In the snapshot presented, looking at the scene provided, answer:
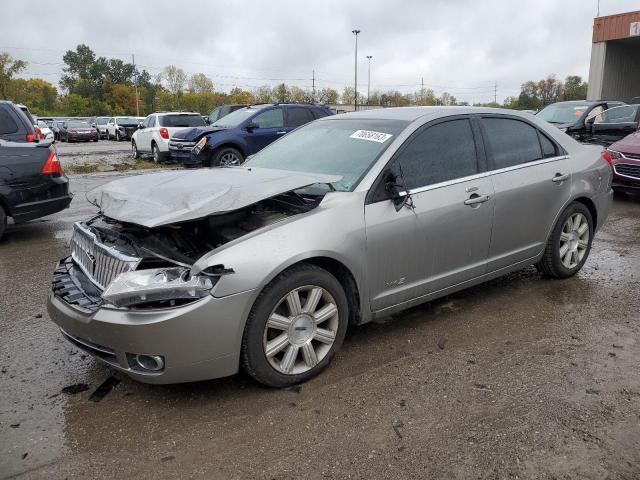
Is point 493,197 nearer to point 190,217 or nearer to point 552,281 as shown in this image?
point 552,281

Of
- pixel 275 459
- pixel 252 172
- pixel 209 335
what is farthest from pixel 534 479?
pixel 252 172

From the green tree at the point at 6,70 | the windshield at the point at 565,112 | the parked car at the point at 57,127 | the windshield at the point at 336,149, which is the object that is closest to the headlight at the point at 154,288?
the windshield at the point at 336,149

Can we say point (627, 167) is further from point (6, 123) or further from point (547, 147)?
point (6, 123)

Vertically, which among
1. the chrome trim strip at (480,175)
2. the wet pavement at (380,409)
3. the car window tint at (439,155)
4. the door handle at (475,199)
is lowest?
the wet pavement at (380,409)

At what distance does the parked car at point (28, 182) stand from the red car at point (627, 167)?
8.62 m

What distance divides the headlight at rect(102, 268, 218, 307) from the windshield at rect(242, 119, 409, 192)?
119cm

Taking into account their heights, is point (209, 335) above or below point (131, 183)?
below

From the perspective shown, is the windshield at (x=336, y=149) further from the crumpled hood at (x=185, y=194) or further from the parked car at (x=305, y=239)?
the crumpled hood at (x=185, y=194)

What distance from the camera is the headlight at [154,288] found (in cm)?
275

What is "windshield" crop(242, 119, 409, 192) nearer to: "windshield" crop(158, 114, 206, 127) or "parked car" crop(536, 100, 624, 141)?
"parked car" crop(536, 100, 624, 141)

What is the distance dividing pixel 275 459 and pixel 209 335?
0.71 meters

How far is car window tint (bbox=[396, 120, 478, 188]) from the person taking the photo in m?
3.74

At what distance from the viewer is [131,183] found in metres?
3.80

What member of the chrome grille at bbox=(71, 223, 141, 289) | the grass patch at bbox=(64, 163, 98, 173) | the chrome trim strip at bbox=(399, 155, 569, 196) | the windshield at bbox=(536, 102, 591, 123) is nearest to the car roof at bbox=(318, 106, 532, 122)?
the chrome trim strip at bbox=(399, 155, 569, 196)
